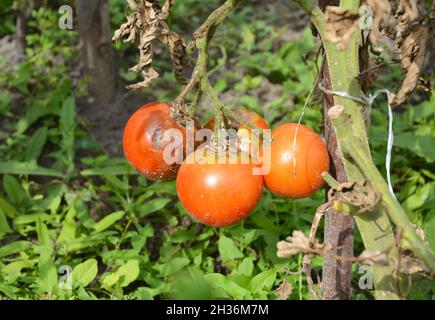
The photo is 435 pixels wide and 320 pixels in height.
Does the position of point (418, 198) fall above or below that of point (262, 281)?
above

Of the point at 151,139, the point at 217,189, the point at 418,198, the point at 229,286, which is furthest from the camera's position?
the point at 418,198

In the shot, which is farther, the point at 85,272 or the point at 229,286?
the point at 85,272

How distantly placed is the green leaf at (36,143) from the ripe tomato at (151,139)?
138cm

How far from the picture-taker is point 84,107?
3.33 meters

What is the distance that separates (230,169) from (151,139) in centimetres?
23

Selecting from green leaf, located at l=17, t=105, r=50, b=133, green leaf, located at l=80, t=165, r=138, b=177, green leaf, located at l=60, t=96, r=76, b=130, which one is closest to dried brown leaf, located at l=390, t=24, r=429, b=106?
green leaf, located at l=80, t=165, r=138, b=177

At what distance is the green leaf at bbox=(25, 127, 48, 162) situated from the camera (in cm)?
295

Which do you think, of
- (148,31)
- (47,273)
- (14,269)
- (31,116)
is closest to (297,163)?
(148,31)

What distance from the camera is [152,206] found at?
8.48ft

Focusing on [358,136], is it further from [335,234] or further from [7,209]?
[7,209]

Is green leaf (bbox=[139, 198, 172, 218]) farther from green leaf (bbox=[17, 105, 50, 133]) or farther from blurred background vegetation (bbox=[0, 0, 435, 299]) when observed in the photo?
green leaf (bbox=[17, 105, 50, 133])

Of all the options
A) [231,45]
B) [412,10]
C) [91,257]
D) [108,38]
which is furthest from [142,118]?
[231,45]

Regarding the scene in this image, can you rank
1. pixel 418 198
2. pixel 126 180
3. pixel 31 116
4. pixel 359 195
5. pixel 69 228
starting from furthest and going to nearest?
pixel 31 116 < pixel 126 180 < pixel 418 198 < pixel 69 228 < pixel 359 195

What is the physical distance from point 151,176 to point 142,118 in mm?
143
